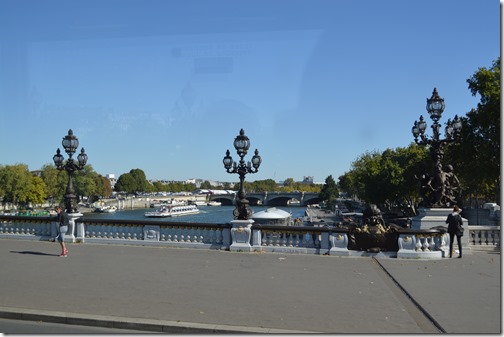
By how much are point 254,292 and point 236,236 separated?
6652 millimetres

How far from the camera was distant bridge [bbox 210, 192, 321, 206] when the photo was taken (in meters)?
146

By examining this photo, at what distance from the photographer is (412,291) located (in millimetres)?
10078

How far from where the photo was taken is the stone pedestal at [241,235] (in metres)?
16.2

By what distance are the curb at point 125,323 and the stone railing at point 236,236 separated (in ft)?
28.0

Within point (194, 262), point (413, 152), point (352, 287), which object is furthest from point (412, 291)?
point (413, 152)

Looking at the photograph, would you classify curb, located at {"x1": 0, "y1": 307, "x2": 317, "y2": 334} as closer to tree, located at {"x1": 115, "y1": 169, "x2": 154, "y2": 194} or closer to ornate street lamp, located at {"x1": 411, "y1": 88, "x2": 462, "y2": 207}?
ornate street lamp, located at {"x1": 411, "y1": 88, "x2": 462, "y2": 207}

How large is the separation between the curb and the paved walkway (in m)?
0.02

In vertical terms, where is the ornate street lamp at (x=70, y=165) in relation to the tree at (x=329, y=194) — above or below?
above

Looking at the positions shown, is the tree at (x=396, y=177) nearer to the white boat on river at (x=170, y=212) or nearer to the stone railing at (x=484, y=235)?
the stone railing at (x=484, y=235)

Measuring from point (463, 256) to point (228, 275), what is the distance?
797 cm

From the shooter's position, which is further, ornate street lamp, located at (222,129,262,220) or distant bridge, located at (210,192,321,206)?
distant bridge, located at (210,192,321,206)

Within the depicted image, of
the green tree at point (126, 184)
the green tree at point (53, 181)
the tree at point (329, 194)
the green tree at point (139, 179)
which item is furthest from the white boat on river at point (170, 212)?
the green tree at point (139, 179)

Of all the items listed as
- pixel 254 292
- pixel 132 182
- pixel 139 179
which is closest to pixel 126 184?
pixel 132 182

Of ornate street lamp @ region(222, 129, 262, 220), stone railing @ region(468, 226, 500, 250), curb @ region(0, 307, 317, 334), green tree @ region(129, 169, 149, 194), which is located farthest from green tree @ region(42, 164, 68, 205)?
curb @ region(0, 307, 317, 334)
